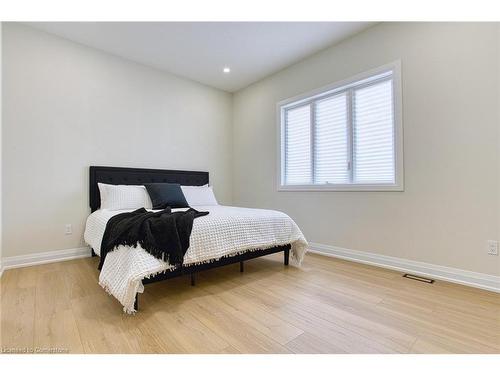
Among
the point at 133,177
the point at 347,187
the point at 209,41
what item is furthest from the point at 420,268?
the point at 133,177

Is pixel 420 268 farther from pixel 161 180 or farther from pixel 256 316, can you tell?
pixel 161 180

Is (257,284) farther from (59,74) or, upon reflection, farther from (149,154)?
(59,74)

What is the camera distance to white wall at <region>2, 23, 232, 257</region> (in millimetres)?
2770

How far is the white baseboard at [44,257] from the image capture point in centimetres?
273

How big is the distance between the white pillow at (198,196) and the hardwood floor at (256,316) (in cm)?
130

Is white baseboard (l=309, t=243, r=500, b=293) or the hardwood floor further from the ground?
white baseboard (l=309, t=243, r=500, b=293)

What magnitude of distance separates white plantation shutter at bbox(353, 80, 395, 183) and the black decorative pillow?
7.29 ft

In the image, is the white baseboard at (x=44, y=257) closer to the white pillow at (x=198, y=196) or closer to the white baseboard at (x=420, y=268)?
the white pillow at (x=198, y=196)

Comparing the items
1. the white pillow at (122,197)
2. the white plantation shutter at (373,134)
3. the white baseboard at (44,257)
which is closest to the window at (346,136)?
the white plantation shutter at (373,134)

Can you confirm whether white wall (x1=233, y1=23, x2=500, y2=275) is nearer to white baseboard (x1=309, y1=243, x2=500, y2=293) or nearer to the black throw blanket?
white baseboard (x1=309, y1=243, x2=500, y2=293)

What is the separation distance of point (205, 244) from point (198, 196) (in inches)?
63.9

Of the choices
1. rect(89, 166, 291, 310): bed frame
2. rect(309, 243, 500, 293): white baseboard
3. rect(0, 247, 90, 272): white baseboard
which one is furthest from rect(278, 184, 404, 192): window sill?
rect(0, 247, 90, 272): white baseboard
